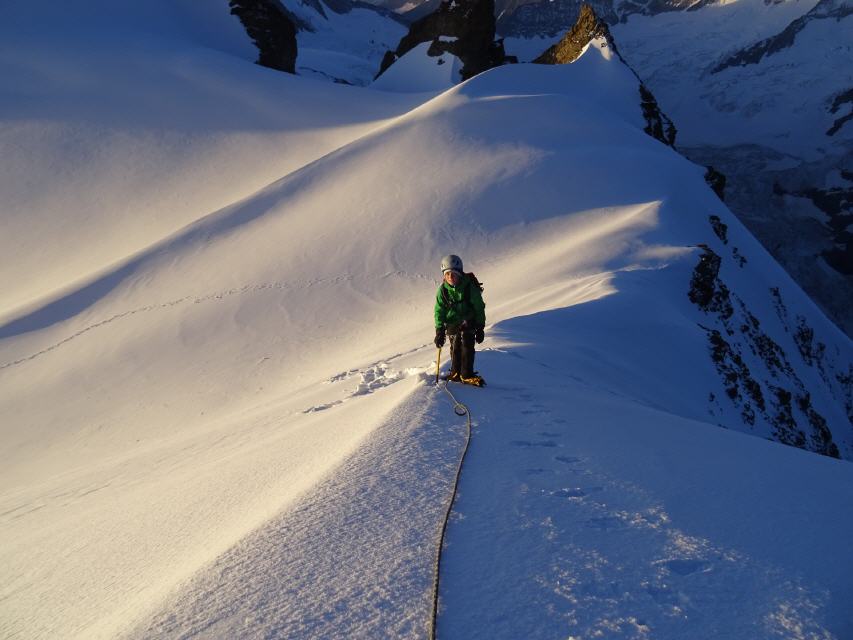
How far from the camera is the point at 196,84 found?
39.2m

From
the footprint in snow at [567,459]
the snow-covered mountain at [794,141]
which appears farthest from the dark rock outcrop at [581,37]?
the snow-covered mountain at [794,141]

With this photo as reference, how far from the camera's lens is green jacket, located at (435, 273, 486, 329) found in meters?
8.02

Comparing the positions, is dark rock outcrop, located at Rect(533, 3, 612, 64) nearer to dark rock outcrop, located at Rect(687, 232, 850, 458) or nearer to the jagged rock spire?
the jagged rock spire

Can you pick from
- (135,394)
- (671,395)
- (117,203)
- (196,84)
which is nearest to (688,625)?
(671,395)

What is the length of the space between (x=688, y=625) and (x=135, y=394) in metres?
14.7

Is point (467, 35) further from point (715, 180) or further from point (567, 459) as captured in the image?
point (567, 459)

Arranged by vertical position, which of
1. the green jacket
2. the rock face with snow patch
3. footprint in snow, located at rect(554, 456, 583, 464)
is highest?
the rock face with snow patch

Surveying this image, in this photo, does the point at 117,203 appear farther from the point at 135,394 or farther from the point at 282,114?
the point at 135,394

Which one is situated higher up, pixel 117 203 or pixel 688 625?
pixel 117 203

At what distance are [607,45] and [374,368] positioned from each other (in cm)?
4670

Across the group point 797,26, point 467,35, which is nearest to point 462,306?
point 467,35

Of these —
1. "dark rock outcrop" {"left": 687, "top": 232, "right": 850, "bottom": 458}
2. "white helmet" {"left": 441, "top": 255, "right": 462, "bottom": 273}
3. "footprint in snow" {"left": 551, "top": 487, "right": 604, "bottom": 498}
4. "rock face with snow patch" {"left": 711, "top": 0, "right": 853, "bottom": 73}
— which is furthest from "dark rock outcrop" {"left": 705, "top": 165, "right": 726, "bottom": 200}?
"rock face with snow patch" {"left": 711, "top": 0, "right": 853, "bottom": 73}

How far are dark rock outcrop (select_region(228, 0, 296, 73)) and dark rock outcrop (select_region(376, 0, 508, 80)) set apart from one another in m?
12.1

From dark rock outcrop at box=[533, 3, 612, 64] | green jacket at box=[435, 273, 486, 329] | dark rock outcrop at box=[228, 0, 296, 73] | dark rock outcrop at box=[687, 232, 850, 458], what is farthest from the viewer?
dark rock outcrop at box=[533, 3, 612, 64]
